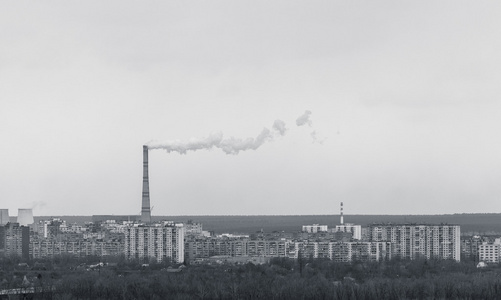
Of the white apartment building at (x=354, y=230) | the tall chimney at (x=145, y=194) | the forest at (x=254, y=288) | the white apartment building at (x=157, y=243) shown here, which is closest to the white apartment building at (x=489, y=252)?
the forest at (x=254, y=288)

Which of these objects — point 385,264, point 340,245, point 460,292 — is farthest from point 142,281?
point 340,245

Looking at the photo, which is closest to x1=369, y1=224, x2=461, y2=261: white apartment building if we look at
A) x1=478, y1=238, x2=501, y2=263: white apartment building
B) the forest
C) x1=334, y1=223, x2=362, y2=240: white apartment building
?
x1=478, y1=238, x2=501, y2=263: white apartment building

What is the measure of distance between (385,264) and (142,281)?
15819 millimetres

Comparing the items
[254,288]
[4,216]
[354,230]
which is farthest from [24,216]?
[254,288]

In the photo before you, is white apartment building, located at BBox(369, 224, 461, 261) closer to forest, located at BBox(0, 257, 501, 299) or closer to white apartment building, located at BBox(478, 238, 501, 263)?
white apartment building, located at BBox(478, 238, 501, 263)

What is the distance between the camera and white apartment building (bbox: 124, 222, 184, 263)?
48875 millimetres

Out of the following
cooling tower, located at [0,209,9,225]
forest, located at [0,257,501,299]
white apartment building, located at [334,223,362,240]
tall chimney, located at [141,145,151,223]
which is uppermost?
tall chimney, located at [141,145,151,223]

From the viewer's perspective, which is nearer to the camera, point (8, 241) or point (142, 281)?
point (142, 281)

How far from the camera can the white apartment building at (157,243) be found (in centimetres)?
4888

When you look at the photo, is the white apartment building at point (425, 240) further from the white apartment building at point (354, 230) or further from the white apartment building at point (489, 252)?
A: the white apartment building at point (354, 230)

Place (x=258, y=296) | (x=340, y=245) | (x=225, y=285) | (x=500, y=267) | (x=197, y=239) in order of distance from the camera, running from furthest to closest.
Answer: (x=197, y=239), (x=340, y=245), (x=500, y=267), (x=225, y=285), (x=258, y=296)

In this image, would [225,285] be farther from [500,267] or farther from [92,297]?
[500,267]

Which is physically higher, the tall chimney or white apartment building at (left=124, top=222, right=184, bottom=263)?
the tall chimney

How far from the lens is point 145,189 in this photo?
179 ft
